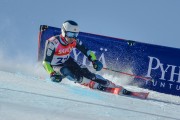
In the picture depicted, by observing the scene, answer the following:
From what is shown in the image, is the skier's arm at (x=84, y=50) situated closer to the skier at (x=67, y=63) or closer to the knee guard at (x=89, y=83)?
the skier at (x=67, y=63)

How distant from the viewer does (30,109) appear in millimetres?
3994

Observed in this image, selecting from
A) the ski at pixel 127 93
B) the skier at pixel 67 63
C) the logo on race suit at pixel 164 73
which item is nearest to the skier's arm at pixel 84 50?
the skier at pixel 67 63

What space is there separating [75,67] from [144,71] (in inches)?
69.8

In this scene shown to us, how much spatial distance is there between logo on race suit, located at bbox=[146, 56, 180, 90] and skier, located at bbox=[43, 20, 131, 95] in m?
1.46

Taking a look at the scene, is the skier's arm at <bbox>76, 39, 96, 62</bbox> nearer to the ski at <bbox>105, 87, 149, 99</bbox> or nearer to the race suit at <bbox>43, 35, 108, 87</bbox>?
the race suit at <bbox>43, 35, 108, 87</bbox>

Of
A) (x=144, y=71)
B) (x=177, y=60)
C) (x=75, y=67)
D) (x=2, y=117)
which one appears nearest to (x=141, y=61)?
(x=144, y=71)

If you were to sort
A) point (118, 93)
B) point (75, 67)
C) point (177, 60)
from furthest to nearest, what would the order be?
1. point (177, 60)
2. point (75, 67)
3. point (118, 93)

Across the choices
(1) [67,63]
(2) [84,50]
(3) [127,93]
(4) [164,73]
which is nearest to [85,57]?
(2) [84,50]

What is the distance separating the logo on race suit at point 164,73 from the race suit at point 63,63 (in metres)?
1.44

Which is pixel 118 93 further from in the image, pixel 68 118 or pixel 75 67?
pixel 68 118

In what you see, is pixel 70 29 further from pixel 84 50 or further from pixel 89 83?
pixel 89 83

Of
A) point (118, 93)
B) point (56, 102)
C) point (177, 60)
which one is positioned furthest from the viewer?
point (177, 60)

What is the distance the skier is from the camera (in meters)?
7.92

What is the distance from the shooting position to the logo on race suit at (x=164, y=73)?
8875 millimetres
